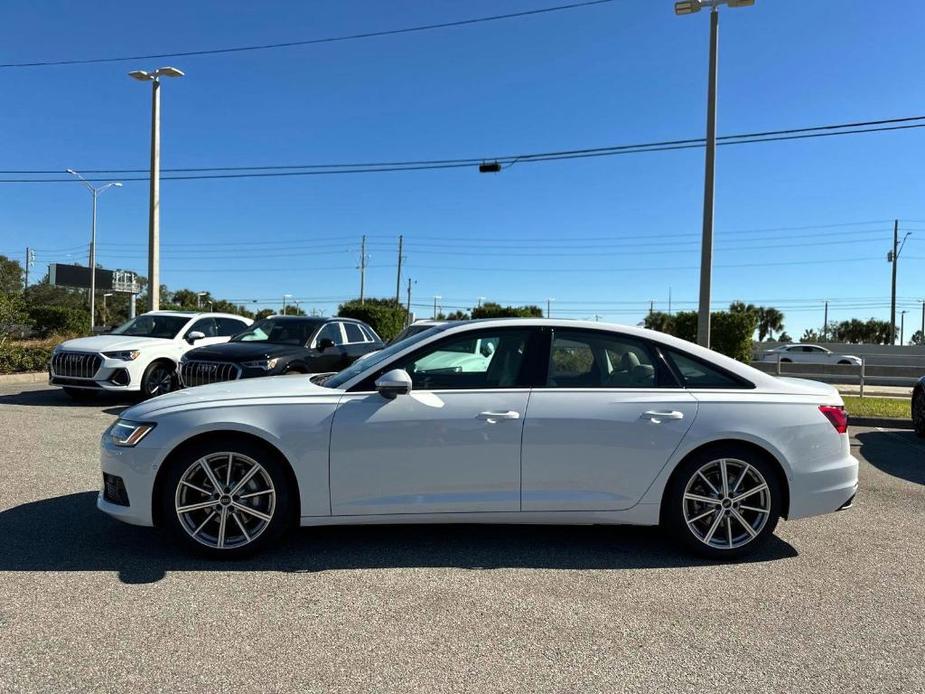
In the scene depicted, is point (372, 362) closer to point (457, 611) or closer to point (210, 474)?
point (210, 474)

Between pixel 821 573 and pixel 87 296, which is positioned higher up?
pixel 87 296

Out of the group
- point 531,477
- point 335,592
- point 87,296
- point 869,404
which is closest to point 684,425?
point 531,477

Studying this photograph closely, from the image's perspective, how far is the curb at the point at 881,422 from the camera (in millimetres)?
11023

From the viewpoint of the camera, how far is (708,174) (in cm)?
1277

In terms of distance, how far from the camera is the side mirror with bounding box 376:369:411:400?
3906mm

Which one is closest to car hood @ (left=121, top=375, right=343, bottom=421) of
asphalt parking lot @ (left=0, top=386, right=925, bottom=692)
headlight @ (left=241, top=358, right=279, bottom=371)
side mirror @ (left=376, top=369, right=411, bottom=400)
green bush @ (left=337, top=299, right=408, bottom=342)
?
side mirror @ (left=376, top=369, right=411, bottom=400)

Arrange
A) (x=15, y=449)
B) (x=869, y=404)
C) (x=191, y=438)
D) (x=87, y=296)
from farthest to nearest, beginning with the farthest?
(x=87, y=296), (x=869, y=404), (x=15, y=449), (x=191, y=438)

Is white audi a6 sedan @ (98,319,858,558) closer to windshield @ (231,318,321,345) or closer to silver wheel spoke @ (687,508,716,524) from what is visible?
silver wheel spoke @ (687,508,716,524)

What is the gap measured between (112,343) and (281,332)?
2745 mm

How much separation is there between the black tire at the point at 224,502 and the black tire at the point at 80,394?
8.27 metres

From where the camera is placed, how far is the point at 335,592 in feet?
11.6

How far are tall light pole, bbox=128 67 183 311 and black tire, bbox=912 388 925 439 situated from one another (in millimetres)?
17881

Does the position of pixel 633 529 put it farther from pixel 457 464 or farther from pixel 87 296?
pixel 87 296

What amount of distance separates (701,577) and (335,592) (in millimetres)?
2113
